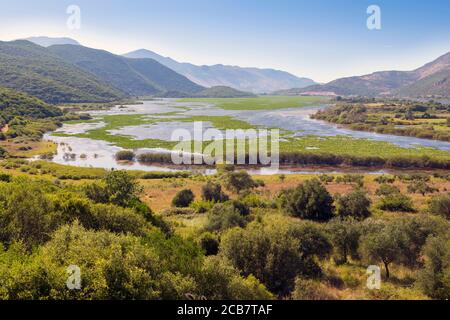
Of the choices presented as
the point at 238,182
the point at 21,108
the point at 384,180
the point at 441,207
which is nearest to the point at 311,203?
the point at 441,207

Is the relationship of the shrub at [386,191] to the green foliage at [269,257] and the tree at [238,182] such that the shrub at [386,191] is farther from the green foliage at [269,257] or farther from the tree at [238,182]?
the green foliage at [269,257]

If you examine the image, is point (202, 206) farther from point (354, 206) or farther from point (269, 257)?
point (269, 257)

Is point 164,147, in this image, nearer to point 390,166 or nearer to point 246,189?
point 246,189

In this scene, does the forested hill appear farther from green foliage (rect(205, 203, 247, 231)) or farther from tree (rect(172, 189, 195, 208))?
green foliage (rect(205, 203, 247, 231))

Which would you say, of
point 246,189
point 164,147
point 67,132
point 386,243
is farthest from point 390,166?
point 67,132

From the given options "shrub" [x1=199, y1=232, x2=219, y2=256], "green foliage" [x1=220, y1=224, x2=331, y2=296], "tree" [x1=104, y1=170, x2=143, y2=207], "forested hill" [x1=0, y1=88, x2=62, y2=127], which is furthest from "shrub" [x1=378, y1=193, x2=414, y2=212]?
"forested hill" [x1=0, y1=88, x2=62, y2=127]
